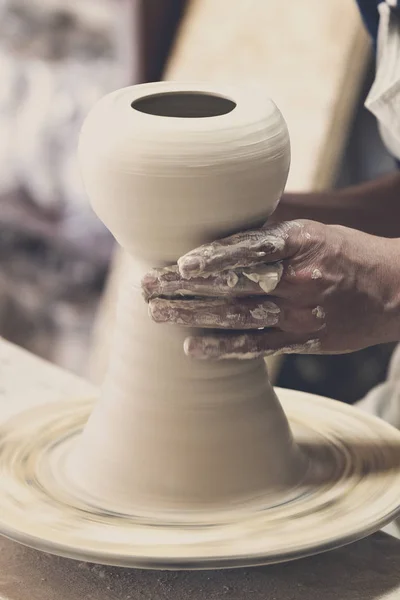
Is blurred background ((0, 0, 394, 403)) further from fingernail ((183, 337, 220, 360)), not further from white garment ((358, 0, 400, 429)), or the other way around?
fingernail ((183, 337, 220, 360))

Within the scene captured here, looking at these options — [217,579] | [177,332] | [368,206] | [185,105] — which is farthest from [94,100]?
[217,579]

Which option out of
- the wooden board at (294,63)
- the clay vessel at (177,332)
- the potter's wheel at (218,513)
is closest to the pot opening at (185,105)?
the clay vessel at (177,332)

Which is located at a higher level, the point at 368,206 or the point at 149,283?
the point at 149,283

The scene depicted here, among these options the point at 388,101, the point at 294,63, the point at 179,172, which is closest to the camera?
the point at 179,172

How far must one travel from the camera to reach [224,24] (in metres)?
3.05

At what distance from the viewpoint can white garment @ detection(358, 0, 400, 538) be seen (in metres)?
1.66

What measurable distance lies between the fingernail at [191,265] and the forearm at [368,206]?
690 mm

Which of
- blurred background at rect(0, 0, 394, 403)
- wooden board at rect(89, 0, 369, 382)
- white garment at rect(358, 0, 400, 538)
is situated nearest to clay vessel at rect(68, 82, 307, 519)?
white garment at rect(358, 0, 400, 538)

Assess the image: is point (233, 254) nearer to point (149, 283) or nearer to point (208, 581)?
point (149, 283)

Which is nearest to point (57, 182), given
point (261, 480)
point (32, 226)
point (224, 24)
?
point (32, 226)

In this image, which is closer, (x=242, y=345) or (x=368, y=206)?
(x=242, y=345)

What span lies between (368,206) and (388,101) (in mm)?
192

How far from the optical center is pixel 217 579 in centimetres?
106

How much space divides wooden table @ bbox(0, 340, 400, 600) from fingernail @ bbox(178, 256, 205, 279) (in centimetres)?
34
